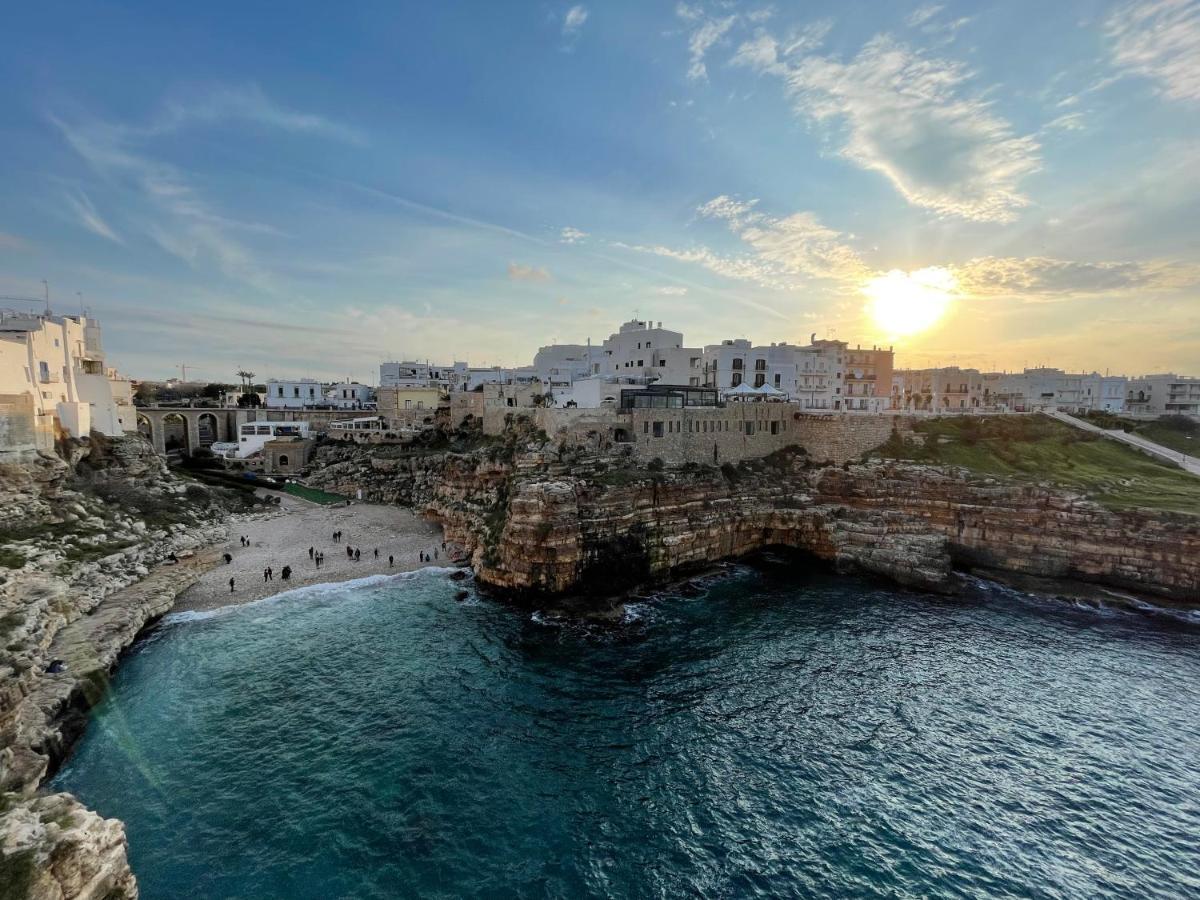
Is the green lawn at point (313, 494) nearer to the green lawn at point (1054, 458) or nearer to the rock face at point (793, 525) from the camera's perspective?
the rock face at point (793, 525)

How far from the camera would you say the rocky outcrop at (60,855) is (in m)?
9.89

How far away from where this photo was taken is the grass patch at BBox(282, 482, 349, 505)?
2440 inches

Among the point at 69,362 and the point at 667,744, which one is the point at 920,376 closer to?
the point at 667,744

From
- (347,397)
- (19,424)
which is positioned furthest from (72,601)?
(347,397)

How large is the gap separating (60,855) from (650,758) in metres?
16.6

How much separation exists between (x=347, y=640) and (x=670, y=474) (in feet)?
83.1

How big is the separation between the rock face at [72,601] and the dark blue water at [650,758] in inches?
72.5

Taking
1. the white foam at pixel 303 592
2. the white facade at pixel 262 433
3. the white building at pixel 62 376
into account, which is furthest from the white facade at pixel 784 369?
the white building at pixel 62 376

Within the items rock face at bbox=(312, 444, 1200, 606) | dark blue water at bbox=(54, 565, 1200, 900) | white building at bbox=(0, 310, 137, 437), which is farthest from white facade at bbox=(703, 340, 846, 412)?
white building at bbox=(0, 310, 137, 437)

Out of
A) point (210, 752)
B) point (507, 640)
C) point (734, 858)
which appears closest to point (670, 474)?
point (507, 640)

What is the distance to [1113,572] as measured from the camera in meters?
35.7

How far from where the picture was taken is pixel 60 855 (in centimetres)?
1049

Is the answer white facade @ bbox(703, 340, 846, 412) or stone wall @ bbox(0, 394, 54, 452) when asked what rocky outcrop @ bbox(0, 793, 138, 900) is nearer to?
stone wall @ bbox(0, 394, 54, 452)

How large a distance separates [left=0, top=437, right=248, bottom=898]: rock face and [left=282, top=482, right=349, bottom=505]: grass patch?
1008 centimetres
